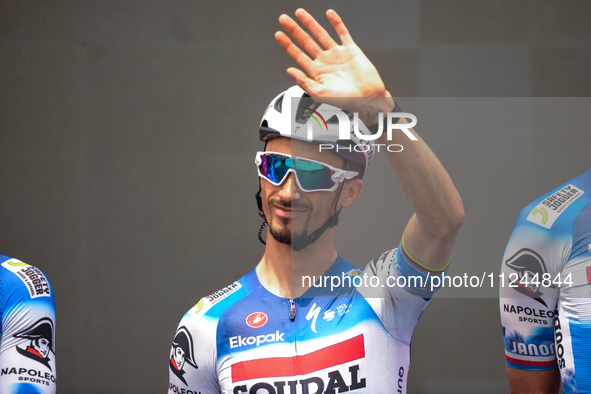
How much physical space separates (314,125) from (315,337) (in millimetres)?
833

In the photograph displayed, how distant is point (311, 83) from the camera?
1.87m

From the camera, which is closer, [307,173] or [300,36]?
[300,36]

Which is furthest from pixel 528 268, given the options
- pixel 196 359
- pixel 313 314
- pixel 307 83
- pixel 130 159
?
pixel 130 159

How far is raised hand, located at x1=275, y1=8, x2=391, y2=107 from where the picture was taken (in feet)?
5.99

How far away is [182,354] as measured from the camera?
2.34m

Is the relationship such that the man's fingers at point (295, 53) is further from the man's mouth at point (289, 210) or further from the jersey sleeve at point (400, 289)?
the jersey sleeve at point (400, 289)

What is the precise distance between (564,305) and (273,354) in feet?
3.98

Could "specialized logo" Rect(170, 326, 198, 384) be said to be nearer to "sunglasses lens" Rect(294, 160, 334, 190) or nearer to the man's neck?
the man's neck

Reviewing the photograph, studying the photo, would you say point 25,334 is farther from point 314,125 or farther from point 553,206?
point 553,206

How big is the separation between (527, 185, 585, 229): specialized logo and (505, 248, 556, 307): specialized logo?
0.47 feet

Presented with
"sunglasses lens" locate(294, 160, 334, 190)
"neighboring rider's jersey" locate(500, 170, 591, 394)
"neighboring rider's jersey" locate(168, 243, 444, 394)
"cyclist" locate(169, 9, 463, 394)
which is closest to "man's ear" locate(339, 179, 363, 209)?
"cyclist" locate(169, 9, 463, 394)

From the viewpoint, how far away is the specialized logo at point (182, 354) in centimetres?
232

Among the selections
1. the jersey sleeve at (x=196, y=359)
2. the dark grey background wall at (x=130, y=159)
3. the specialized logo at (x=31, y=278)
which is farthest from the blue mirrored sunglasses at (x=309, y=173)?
the dark grey background wall at (x=130, y=159)

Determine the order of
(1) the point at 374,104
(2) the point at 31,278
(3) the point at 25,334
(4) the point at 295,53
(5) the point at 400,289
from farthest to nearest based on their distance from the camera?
(2) the point at 31,278
(3) the point at 25,334
(5) the point at 400,289
(4) the point at 295,53
(1) the point at 374,104
